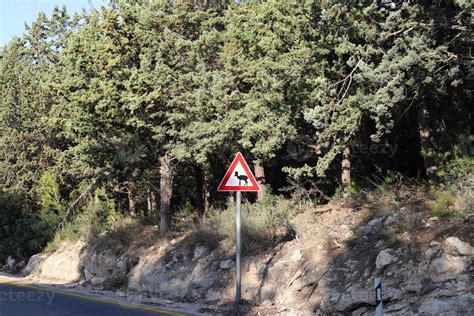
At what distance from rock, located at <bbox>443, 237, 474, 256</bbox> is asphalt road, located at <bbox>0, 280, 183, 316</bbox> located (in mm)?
5293

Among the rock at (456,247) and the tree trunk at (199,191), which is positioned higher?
the tree trunk at (199,191)

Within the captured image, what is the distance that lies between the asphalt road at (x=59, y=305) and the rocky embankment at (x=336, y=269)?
4.03 feet

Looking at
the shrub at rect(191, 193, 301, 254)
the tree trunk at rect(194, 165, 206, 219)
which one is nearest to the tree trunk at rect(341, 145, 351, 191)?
the shrub at rect(191, 193, 301, 254)

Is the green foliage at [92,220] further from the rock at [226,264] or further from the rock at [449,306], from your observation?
the rock at [449,306]

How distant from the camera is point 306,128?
14766 millimetres

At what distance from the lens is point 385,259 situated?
8977 millimetres

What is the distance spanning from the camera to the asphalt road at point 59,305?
35.1 ft

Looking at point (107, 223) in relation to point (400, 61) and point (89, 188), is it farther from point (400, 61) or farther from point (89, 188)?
point (400, 61)

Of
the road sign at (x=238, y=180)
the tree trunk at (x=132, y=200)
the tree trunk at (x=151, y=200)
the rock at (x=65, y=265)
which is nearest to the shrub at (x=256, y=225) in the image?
the road sign at (x=238, y=180)

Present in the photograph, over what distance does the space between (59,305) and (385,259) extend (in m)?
7.50

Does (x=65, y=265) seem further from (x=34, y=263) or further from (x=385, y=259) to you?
(x=385, y=259)

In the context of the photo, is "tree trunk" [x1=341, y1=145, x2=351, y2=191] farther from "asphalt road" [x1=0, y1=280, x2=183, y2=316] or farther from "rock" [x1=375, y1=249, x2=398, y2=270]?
"asphalt road" [x1=0, y1=280, x2=183, y2=316]

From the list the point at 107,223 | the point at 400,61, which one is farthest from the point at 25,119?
the point at 400,61

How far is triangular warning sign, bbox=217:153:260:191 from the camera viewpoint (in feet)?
34.3
